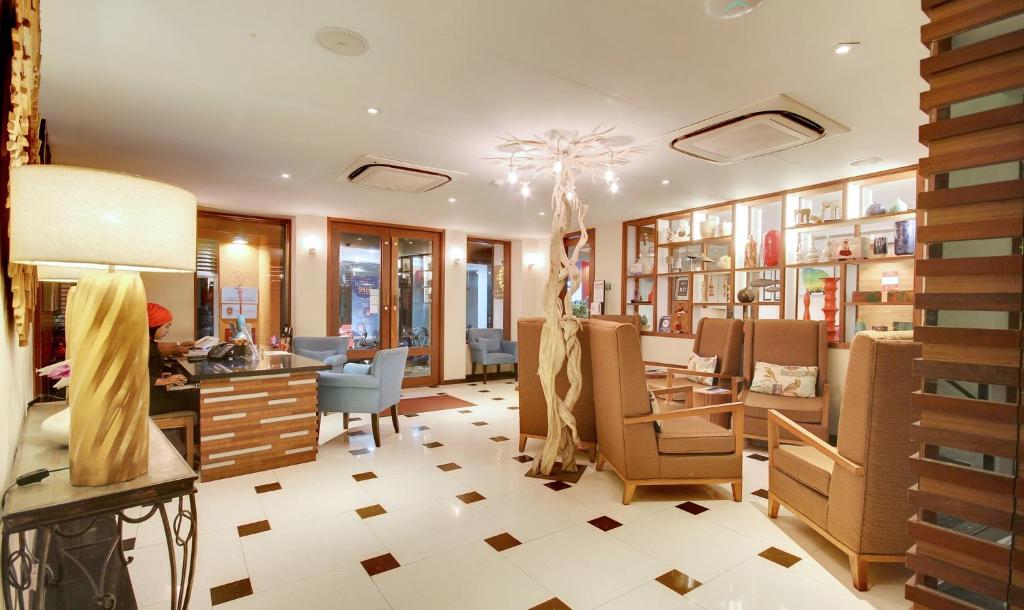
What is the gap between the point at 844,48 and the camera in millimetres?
2480

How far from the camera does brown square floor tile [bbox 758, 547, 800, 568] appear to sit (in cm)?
259

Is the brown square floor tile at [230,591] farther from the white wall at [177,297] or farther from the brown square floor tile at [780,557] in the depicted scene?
the white wall at [177,297]

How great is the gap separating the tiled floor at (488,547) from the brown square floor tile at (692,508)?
2 centimetres

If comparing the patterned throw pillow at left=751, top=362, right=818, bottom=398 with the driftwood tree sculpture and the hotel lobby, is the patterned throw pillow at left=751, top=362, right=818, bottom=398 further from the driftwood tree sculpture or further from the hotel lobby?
the driftwood tree sculpture

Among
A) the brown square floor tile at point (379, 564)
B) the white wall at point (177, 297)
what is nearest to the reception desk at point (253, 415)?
the brown square floor tile at point (379, 564)

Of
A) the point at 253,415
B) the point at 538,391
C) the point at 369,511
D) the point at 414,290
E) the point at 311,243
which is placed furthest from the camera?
the point at 414,290

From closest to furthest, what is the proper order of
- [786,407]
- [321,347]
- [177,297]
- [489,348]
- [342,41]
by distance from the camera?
1. [342,41]
2. [786,407]
3. [177,297]
4. [321,347]
5. [489,348]

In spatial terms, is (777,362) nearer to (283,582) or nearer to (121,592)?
(283,582)

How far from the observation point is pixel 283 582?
7.89 feet

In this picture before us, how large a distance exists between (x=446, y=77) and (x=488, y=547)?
2.68 m

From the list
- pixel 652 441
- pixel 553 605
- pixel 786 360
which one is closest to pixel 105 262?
pixel 553 605

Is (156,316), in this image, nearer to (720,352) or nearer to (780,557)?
(780,557)

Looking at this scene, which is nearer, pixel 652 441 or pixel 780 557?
pixel 780 557

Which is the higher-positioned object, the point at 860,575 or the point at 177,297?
the point at 177,297
